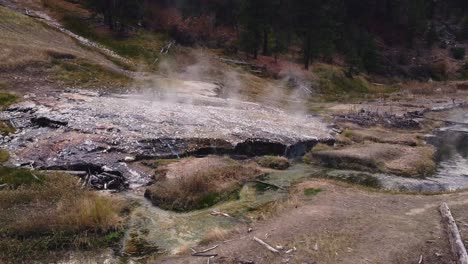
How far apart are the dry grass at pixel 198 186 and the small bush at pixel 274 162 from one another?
2.93 meters

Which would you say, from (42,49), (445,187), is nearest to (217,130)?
(445,187)

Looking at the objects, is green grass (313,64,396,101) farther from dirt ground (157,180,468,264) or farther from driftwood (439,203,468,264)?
driftwood (439,203,468,264)

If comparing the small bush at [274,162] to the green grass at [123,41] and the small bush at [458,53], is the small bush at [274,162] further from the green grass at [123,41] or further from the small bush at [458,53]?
the small bush at [458,53]

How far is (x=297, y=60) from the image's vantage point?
72.4 m

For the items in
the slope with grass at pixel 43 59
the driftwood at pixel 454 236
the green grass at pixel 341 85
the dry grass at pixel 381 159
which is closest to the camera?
the driftwood at pixel 454 236

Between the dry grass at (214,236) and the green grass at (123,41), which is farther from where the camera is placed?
the green grass at (123,41)

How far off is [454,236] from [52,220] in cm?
1495

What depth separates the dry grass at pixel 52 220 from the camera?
53.7 feet

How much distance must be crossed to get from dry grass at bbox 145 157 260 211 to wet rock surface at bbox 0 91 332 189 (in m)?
2.36

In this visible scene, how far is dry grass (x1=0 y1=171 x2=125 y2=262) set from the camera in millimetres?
16375

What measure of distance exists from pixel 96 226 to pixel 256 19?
53950 millimetres

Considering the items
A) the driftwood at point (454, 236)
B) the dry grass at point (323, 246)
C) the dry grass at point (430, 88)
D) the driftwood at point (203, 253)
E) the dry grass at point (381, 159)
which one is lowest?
the dry grass at point (430, 88)

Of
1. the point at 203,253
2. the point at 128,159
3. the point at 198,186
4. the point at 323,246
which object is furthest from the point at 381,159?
the point at 203,253

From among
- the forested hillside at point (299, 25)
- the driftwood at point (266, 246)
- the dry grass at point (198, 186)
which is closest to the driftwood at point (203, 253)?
the driftwood at point (266, 246)
